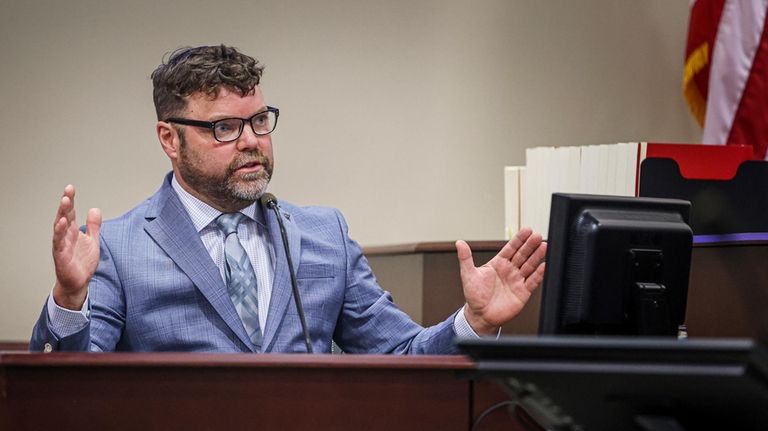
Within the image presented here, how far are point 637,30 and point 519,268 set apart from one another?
2341mm

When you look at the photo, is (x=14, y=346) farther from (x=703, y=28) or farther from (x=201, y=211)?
(x=703, y=28)

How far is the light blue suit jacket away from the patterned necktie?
38 millimetres

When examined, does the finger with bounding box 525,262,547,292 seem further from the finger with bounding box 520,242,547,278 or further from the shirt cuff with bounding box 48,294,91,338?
the shirt cuff with bounding box 48,294,91,338

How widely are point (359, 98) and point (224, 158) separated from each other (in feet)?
5.21

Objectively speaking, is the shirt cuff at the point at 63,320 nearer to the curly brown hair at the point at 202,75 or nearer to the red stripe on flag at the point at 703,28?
the curly brown hair at the point at 202,75

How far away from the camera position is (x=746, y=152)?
2.45m

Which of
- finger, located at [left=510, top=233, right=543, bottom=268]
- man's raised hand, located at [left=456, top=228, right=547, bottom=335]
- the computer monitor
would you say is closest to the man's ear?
man's raised hand, located at [left=456, top=228, right=547, bottom=335]

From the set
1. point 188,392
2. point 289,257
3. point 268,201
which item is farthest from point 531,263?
point 188,392

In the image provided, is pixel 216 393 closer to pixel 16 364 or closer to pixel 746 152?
pixel 16 364

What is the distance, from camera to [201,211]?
220 cm

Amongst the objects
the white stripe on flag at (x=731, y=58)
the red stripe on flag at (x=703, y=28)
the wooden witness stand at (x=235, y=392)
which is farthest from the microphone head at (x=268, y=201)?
the red stripe on flag at (x=703, y=28)

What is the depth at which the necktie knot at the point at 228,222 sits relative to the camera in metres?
2.18

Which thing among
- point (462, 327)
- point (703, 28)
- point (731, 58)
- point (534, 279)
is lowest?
point (462, 327)

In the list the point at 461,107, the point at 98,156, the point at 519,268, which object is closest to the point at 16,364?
the point at 519,268
